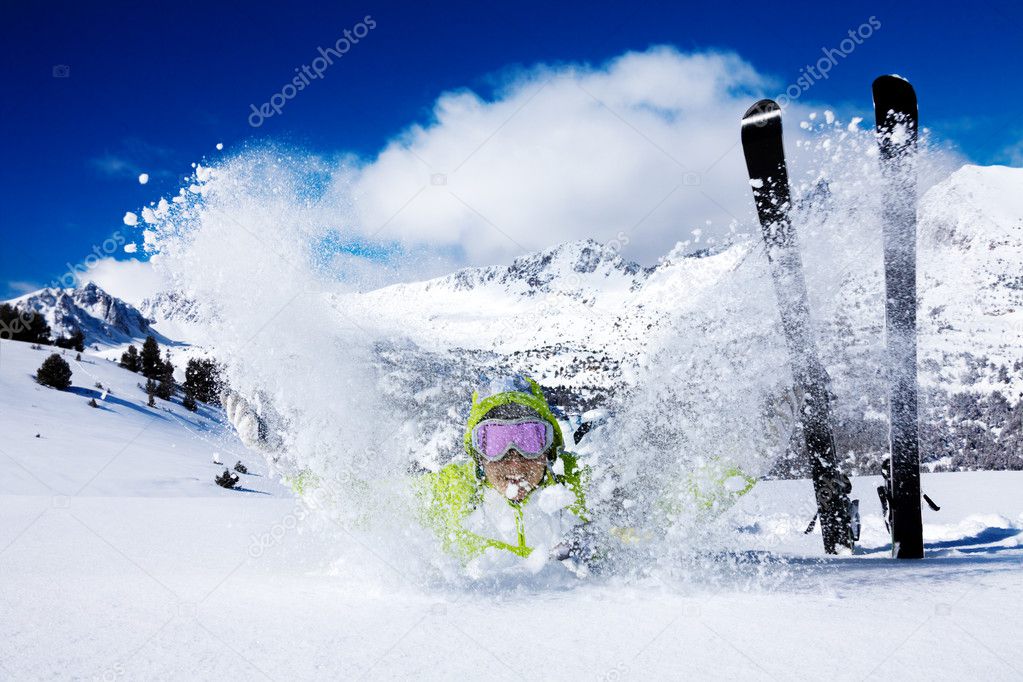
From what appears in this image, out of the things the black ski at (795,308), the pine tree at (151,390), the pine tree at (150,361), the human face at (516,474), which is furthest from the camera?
the pine tree at (150,361)

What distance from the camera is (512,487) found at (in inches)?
147

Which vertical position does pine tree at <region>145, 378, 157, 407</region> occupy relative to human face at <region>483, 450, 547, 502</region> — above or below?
below

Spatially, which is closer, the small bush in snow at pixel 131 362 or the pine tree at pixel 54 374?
the pine tree at pixel 54 374

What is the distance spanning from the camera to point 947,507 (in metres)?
7.84

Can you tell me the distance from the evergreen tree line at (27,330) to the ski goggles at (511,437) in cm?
2285

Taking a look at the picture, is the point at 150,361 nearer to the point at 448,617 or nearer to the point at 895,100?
the point at 448,617

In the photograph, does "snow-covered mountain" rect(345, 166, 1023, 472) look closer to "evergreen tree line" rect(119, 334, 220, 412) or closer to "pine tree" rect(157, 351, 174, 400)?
"evergreen tree line" rect(119, 334, 220, 412)

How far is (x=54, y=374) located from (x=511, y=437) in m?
15.1

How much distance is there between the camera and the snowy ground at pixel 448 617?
196 cm

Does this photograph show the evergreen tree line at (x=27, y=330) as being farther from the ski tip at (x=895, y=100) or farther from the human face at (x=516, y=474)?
the ski tip at (x=895, y=100)

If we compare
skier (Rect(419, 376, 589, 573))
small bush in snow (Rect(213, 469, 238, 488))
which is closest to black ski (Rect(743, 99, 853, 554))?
skier (Rect(419, 376, 589, 573))

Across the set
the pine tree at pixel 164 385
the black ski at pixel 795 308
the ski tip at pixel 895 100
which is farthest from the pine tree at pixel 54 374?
the ski tip at pixel 895 100

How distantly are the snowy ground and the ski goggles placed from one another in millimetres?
912

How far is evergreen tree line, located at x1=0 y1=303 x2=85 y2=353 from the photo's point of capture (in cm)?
2130
